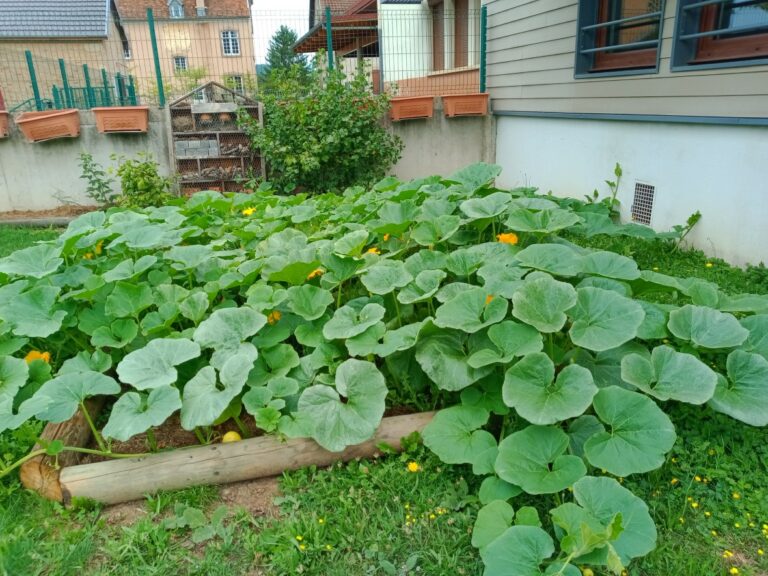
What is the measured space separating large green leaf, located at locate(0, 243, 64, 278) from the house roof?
2133 centimetres

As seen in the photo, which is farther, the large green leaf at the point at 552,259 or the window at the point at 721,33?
the window at the point at 721,33

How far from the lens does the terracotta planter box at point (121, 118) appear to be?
21.3 feet

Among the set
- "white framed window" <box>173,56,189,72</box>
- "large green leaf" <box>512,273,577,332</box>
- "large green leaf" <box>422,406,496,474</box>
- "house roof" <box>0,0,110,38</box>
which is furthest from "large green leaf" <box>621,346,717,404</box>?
"house roof" <box>0,0,110,38</box>

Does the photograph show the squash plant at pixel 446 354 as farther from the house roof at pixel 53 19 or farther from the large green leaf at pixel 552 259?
the house roof at pixel 53 19

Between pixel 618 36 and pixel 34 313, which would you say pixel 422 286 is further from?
pixel 618 36

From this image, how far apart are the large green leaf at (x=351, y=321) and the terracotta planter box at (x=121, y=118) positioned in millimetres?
5592

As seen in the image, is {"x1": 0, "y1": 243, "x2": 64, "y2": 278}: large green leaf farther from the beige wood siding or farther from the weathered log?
the beige wood siding

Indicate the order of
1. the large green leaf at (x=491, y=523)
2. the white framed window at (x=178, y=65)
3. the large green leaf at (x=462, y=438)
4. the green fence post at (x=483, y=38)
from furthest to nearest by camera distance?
the white framed window at (x=178, y=65), the green fence post at (x=483, y=38), the large green leaf at (x=462, y=438), the large green leaf at (x=491, y=523)

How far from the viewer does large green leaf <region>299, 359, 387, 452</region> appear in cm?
177

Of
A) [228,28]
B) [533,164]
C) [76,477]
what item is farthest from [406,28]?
[228,28]

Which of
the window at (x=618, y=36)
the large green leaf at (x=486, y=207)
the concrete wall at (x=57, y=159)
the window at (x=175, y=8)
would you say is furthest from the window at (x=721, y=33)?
the window at (x=175, y=8)

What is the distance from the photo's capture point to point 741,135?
374 cm

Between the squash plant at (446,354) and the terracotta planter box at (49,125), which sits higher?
the terracotta planter box at (49,125)

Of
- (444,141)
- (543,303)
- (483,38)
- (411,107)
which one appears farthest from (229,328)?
(483,38)
